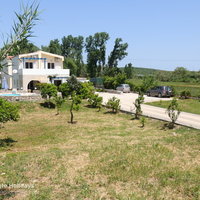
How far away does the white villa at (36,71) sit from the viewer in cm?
3372

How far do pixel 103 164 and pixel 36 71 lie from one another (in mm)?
28432

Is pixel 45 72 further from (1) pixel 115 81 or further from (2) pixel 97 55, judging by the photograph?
(2) pixel 97 55

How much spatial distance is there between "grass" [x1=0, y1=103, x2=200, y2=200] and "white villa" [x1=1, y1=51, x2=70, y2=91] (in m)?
20.3

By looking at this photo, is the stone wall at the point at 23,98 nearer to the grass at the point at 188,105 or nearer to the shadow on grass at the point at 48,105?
the shadow on grass at the point at 48,105

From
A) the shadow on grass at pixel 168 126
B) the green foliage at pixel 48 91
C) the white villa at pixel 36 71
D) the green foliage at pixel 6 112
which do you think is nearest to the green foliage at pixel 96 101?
the green foliage at pixel 48 91

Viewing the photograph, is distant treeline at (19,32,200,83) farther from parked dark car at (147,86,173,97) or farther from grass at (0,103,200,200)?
grass at (0,103,200,200)

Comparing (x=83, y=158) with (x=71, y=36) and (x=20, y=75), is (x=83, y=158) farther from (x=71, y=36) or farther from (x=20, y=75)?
Result: (x=71, y=36)

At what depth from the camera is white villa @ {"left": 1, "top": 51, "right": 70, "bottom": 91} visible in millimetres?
33719

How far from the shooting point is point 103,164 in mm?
8086

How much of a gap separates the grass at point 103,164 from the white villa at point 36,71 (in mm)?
20288

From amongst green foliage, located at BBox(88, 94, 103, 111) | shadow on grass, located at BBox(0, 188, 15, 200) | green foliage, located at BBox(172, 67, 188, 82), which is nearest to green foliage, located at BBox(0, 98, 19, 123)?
shadow on grass, located at BBox(0, 188, 15, 200)

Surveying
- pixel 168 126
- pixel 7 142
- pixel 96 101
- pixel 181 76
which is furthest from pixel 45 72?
pixel 181 76

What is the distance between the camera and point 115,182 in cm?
668

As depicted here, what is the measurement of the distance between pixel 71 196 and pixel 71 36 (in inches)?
3186
